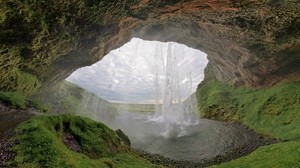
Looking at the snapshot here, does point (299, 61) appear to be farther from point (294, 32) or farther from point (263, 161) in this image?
point (263, 161)

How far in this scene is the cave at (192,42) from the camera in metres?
27.9

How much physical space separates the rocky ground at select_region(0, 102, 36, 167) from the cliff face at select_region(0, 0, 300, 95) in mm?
5949

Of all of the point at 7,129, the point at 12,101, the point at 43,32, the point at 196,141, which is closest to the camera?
the point at 7,129

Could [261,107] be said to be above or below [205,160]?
above

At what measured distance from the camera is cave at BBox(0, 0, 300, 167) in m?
27.9

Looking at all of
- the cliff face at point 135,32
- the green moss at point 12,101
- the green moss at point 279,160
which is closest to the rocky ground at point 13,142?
the green moss at point 12,101

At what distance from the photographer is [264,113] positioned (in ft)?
144

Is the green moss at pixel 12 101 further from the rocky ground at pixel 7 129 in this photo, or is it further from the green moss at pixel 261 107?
the green moss at pixel 261 107

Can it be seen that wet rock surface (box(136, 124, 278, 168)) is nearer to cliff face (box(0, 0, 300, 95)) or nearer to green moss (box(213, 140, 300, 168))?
green moss (box(213, 140, 300, 168))

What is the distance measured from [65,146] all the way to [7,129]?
4.33 metres

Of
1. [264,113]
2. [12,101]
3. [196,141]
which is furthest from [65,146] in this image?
[264,113]

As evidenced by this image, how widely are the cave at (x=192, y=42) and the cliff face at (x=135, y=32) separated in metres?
0.11

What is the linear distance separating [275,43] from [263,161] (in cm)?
2373

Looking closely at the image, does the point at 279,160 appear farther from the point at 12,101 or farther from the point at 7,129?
the point at 12,101
